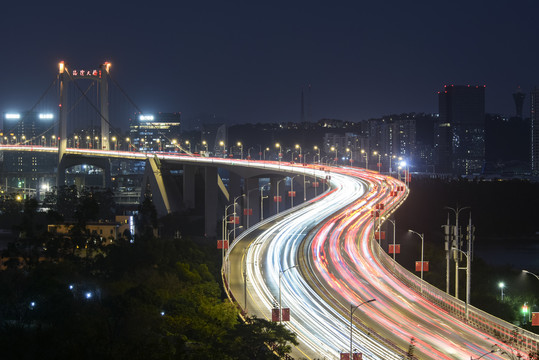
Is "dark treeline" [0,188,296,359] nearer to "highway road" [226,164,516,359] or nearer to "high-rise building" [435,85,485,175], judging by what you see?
"highway road" [226,164,516,359]

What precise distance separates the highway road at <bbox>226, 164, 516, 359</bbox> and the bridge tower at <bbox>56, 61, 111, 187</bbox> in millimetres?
47335

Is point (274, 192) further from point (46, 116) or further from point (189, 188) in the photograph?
point (46, 116)

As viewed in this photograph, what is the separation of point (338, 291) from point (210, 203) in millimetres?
46515

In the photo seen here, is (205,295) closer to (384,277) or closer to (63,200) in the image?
(384,277)

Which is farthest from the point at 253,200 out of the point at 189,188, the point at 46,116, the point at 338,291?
the point at 46,116

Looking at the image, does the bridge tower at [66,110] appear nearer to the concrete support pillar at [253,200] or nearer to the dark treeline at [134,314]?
the concrete support pillar at [253,200]

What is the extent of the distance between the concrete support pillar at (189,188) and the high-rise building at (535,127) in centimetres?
8239

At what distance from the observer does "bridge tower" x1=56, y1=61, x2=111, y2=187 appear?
86469 mm

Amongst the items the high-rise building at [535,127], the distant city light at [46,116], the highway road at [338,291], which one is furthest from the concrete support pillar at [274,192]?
the distant city light at [46,116]

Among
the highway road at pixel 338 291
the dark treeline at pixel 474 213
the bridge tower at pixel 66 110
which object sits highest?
the bridge tower at pixel 66 110

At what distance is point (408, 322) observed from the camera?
2325 cm

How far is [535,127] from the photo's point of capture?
15725 cm

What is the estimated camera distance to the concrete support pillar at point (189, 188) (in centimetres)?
8162

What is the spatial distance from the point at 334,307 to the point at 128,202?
85609 mm
